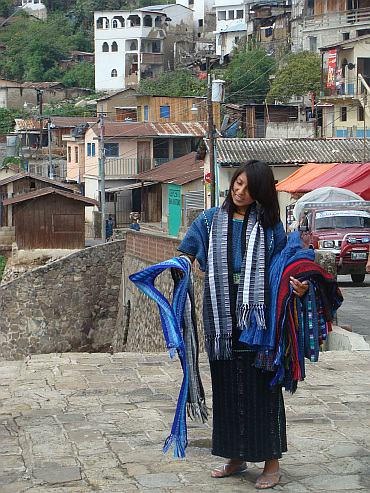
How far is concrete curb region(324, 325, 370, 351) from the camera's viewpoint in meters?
7.18

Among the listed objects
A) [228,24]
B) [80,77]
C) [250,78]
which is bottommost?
[250,78]

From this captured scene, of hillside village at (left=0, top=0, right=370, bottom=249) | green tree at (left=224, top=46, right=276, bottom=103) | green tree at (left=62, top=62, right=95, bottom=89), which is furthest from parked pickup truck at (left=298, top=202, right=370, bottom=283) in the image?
green tree at (left=62, top=62, right=95, bottom=89)

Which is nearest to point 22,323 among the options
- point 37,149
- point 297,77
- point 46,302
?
point 46,302

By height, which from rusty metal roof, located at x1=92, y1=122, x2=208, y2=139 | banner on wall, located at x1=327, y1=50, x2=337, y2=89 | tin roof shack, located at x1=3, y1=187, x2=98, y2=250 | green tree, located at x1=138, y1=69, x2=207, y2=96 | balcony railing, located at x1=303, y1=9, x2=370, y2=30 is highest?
balcony railing, located at x1=303, y1=9, x2=370, y2=30

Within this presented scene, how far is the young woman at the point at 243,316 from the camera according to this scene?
11.8 ft

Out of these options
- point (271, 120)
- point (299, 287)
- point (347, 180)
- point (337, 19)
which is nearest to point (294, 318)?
point (299, 287)

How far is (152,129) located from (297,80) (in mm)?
9582

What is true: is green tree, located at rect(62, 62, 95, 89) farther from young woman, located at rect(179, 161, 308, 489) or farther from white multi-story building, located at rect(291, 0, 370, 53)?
young woman, located at rect(179, 161, 308, 489)

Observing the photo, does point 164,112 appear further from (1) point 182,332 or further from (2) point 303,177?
(1) point 182,332

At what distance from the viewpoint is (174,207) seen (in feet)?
106

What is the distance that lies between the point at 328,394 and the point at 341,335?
7.40ft

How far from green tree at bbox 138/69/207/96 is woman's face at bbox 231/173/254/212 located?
1803 inches

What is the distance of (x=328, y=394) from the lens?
5469 millimetres

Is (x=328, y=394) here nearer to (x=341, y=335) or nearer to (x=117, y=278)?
(x=341, y=335)
